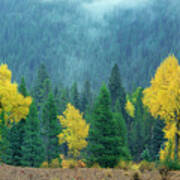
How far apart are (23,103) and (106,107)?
8713 mm

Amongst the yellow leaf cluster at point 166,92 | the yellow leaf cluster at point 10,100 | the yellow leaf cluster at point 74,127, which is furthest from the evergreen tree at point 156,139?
the yellow leaf cluster at point 166,92

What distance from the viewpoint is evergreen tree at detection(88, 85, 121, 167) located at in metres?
24.8

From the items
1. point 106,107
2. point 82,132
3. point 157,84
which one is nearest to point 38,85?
point 82,132

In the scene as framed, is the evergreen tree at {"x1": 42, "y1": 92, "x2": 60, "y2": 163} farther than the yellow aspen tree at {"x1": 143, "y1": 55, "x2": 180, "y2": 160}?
Yes

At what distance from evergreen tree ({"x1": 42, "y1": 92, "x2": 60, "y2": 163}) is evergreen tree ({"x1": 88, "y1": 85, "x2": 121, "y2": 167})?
449 inches

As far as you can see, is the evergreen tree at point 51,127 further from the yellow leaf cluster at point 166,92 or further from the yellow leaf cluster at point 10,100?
the yellow leaf cluster at point 166,92

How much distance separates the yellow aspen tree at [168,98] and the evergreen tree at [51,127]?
16290 millimetres

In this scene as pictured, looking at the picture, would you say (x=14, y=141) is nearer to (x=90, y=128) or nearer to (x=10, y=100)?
(x=10, y=100)

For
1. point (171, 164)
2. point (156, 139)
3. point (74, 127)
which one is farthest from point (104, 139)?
point (156, 139)

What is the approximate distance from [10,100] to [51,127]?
35.8 feet

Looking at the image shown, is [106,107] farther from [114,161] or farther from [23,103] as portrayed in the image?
[23,103]

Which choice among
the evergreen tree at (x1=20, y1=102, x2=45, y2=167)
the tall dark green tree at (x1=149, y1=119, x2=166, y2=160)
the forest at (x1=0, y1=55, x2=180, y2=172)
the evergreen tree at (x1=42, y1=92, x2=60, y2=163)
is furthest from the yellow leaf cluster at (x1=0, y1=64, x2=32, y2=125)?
the tall dark green tree at (x1=149, y1=119, x2=166, y2=160)

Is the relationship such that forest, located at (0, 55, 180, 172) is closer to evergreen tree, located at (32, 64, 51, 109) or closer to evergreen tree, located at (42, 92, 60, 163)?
evergreen tree, located at (42, 92, 60, 163)

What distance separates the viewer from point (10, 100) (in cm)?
2680
